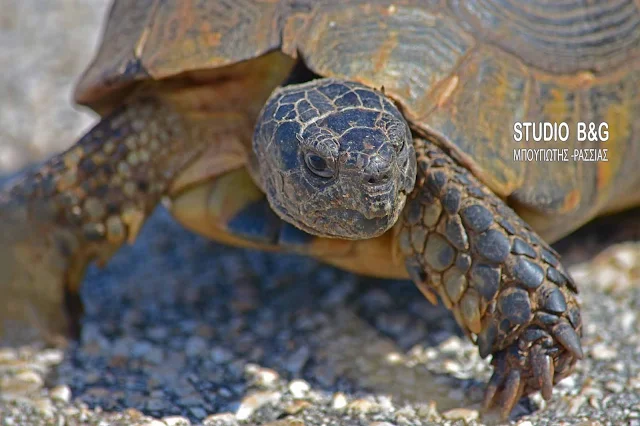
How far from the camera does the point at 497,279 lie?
9.10 ft

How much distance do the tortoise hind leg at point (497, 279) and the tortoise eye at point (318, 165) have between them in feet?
1.61

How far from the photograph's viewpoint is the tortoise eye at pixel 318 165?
2520 millimetres

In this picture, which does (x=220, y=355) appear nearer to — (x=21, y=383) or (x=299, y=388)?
(x=299, y=388)

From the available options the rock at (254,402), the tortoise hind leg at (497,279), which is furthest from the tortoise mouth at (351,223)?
the rock at (254,402)

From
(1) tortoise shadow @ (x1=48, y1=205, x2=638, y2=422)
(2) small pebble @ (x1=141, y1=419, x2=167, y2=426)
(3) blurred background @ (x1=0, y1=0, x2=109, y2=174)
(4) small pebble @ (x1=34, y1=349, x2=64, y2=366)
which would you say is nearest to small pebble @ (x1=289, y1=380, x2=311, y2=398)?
(1) tortoise shadow @ (x1=48, y1=205, x2=638, y2=422)

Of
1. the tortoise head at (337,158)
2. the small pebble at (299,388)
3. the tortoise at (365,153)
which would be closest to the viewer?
the tortoise head at (337,158)

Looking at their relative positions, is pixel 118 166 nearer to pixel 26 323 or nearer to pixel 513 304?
pixel 26 323

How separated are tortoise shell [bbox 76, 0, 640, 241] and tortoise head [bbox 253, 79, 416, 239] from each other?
9.0 inches

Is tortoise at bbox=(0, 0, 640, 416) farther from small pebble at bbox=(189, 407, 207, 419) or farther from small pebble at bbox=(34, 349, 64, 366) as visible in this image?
small pebble at bbox=(189, 407, 207, 419)

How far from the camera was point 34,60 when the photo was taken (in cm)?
630

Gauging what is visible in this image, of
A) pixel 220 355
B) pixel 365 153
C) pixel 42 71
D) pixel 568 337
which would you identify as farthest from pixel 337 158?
pixel 42 71

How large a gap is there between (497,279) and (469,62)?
814mm

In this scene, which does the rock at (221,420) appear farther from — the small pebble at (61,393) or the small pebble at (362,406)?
the small pebble at (61,393)

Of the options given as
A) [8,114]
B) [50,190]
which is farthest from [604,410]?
[8,114]
